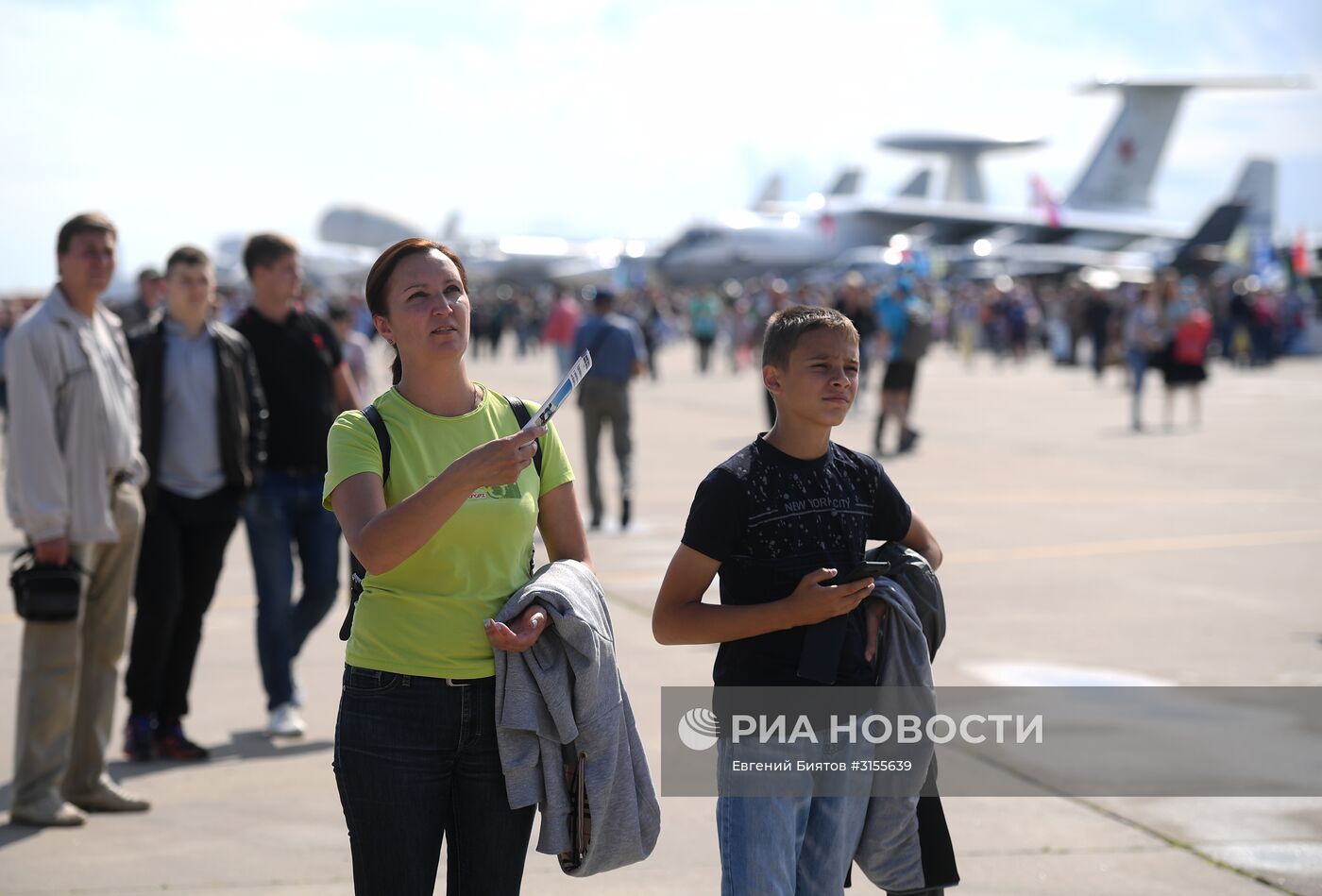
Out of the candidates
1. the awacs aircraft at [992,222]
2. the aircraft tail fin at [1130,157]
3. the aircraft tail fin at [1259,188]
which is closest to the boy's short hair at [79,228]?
the awacs aircraft at [992,222]

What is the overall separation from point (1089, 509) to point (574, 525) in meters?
10.2

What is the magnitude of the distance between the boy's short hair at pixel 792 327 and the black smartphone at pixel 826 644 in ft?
1.61

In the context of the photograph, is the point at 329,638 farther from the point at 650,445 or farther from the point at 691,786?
the point at 650,445

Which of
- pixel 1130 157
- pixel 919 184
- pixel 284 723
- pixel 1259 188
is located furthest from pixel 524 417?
pixel 919 184

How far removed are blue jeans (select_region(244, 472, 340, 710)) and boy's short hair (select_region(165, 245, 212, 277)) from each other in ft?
3.16

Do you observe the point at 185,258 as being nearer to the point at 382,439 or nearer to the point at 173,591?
the point at 173,591

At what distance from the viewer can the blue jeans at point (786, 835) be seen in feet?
9.86

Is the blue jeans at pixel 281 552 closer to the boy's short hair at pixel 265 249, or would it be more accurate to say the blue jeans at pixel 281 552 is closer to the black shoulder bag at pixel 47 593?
the boy's short hair at pixel 265 249

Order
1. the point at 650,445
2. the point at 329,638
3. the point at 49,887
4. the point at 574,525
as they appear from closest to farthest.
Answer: the point at 574,525
the point at 49,887
the point at 329,638
the point at 650,445

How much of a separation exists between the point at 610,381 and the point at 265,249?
228 inches

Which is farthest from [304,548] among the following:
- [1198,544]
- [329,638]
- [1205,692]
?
[1198,544]

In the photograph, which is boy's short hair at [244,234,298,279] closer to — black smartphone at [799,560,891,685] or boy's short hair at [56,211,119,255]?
boy's short hair at [56,211,119,255]

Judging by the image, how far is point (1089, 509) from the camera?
1255 cm

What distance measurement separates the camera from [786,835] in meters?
3.02
